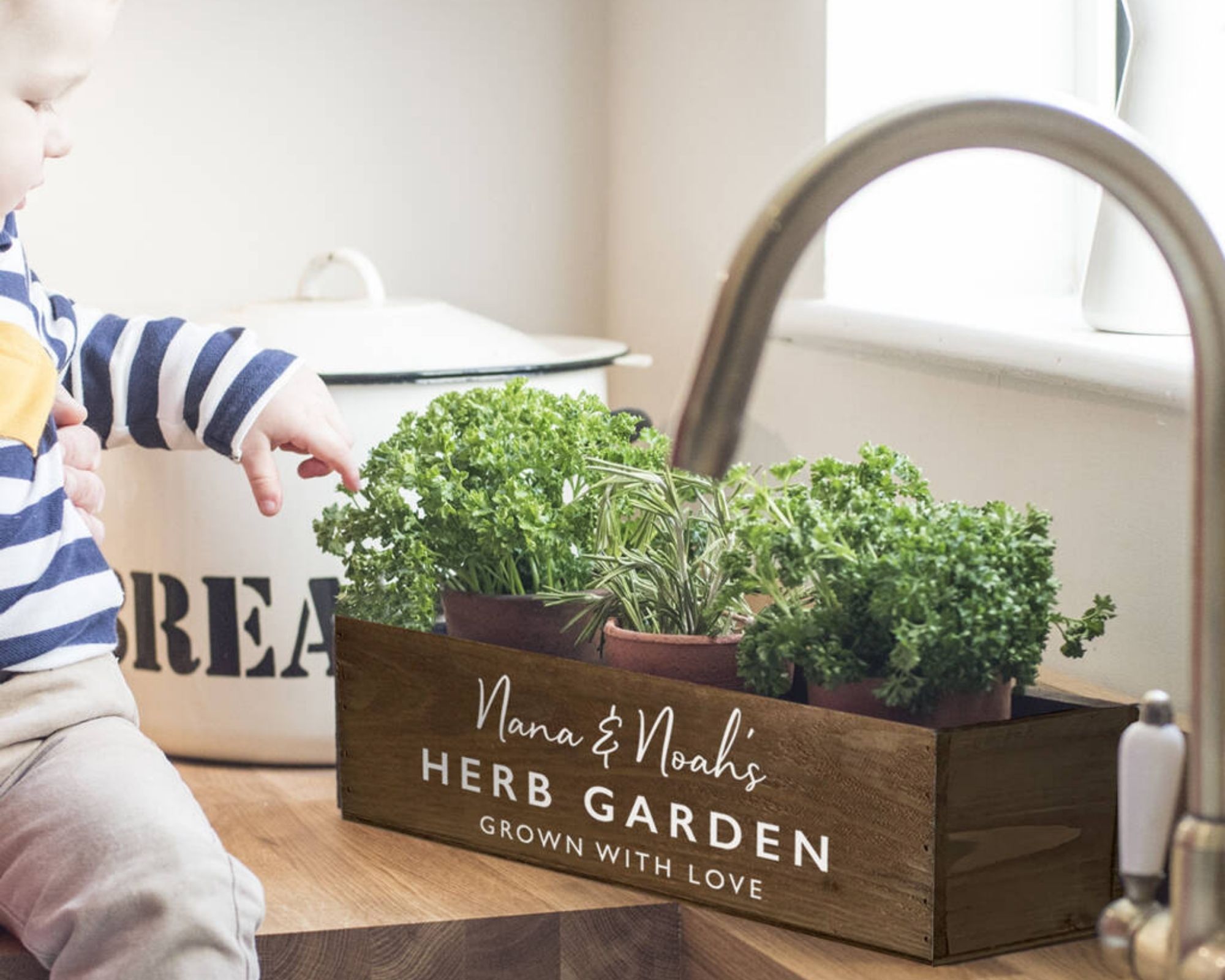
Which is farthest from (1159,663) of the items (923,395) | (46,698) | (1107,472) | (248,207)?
(248,207)

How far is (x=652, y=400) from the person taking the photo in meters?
1.38

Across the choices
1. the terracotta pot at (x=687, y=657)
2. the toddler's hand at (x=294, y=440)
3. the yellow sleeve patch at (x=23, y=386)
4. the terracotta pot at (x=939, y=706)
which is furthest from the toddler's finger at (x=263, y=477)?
the terracotta pot at (x=939, y=706)

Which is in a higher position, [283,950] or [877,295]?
[877,295]

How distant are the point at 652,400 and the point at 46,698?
0.69 meters

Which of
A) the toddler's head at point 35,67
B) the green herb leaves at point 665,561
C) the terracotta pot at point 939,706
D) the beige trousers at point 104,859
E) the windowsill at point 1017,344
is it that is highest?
the toddler's head at point 35,67

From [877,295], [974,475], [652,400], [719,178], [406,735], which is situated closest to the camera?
[406,735]

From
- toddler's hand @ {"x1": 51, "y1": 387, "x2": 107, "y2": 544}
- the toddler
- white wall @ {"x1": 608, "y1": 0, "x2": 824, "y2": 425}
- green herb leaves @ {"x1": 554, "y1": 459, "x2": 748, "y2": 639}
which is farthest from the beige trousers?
white wall @ {"x1": 608, "y1": 0, "x2": 824, "y2": 425}

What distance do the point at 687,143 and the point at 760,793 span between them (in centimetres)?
72

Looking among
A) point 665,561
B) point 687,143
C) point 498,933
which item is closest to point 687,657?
point 665,561

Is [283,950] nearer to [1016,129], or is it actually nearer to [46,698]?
[46,698]

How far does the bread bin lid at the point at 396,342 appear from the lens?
0.99 meters

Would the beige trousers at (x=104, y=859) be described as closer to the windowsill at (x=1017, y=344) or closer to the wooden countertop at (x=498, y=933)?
the wooden countertop at (x=498, y=933)

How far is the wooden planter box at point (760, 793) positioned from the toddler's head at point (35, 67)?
300mm

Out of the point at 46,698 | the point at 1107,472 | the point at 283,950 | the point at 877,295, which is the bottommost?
Result: the point at 283,950
